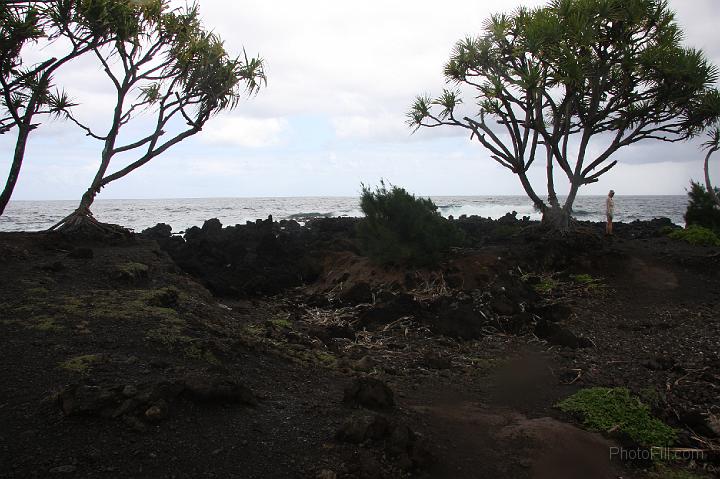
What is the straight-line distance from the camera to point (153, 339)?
15.9 ft

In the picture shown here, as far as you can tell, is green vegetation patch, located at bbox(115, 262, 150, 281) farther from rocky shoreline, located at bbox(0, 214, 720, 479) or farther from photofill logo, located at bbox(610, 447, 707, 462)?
photofill logo, located at bbox(610, 447, 707, 462)

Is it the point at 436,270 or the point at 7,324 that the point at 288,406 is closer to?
the point at 7,324

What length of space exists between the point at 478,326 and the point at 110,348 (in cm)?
503

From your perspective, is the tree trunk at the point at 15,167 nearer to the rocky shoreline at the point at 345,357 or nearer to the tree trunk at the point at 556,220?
the rocky shoreline at the point at 345,357

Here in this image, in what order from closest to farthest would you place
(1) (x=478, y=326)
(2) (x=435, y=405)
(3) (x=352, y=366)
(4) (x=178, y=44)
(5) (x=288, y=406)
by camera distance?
(5) (x=288, y=406)
(2) (x=435, y=405)
(3) (x=352, y=366)
(1) (x=478, y=326)
(4) (x=178, y=44)

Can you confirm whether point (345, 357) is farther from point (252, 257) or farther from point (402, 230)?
point (252, 257)

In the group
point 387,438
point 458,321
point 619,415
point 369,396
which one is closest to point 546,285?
point 458,321

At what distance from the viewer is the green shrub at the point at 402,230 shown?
10.3 meters

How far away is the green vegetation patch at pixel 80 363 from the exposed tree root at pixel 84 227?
269 inches

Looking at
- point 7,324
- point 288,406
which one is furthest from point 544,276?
point 7,324

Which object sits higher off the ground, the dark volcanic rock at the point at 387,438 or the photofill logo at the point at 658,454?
the dark volcanic rock at the point at 387,438

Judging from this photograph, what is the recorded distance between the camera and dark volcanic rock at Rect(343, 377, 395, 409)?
4215mm

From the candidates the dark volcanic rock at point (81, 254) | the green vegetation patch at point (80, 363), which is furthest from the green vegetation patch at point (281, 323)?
the green vegetation patch at point (80, 363)

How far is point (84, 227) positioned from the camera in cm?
1027
